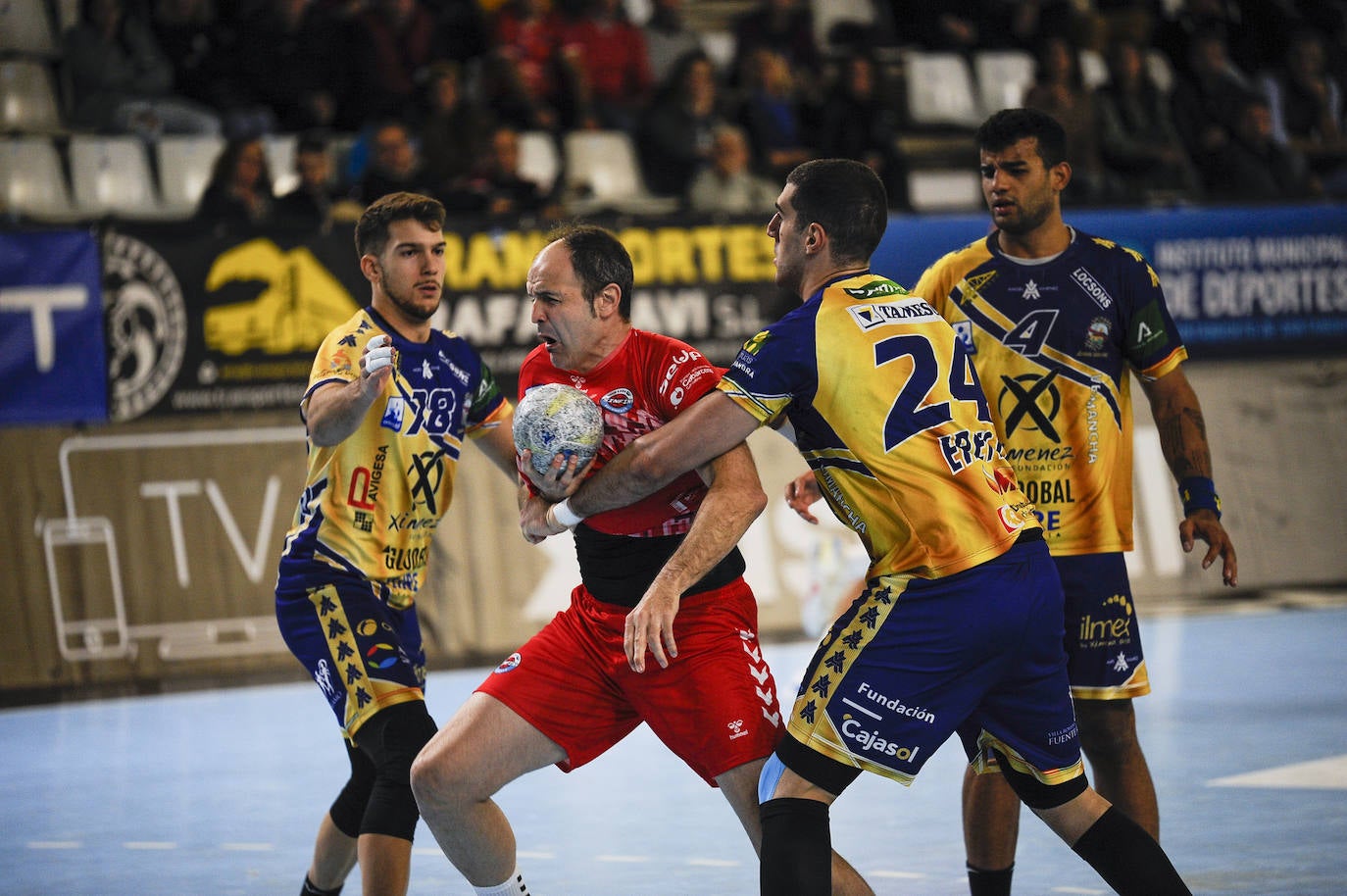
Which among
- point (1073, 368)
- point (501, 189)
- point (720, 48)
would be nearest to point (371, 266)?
point (1073, 368)

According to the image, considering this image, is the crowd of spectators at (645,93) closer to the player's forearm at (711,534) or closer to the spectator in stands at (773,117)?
the spectator in stands at (773,117)

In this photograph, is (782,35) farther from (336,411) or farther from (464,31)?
(336,411)

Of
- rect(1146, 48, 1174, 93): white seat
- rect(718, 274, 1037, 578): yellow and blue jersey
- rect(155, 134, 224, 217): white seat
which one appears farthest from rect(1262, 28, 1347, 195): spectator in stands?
rect(718, 274, 1037, 578): yellow and blue jersey

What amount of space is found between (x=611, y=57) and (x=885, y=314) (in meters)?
11.1

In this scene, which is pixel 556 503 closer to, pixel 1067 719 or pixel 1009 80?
pixel 1067 719

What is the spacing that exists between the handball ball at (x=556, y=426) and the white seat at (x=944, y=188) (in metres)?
10.7

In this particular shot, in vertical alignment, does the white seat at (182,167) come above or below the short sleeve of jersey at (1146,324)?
above

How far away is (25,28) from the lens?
1370 cm

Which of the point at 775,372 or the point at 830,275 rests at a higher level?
the point at 830,275

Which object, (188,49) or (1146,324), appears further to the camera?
(188,49)

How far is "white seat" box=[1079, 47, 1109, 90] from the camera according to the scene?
16497 millimetres

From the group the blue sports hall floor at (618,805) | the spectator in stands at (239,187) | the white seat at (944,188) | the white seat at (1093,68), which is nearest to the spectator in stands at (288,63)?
the spectator in stands at (239,187)

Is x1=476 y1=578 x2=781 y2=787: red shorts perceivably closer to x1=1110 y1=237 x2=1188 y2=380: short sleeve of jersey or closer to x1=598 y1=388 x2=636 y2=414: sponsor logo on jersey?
x1=598 y1=388 x2=636 y2=414: sponsor logo on jersey

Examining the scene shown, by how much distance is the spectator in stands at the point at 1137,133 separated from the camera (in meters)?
15.2
